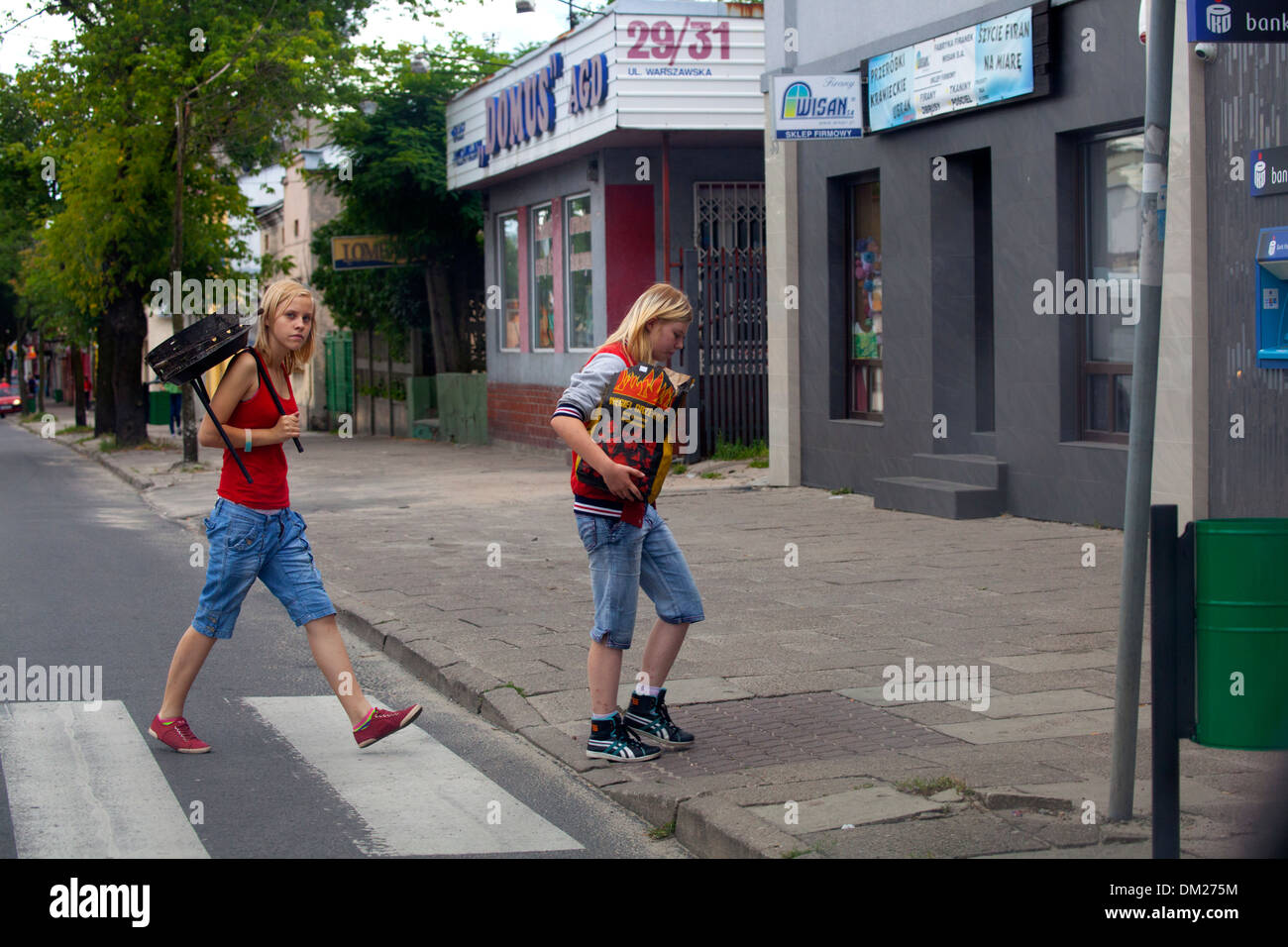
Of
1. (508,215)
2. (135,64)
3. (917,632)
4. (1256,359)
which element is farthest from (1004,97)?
(135,64)

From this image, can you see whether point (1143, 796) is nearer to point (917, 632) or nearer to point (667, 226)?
point (917, 632)

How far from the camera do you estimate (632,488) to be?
543 centimetres

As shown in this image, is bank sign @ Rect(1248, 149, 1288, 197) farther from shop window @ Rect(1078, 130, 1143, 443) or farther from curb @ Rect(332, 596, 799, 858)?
curb @ Rect(332, 596, 799, 858)

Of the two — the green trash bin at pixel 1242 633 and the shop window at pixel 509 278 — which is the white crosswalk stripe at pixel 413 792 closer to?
the green trash bin at pixel 1242 633

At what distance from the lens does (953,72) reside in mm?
12922

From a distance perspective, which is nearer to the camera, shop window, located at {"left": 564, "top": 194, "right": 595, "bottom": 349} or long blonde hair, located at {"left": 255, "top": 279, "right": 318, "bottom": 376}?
long blonde hair, located at {"left": 255, "top": 279, "right": 318, "bottom": 376}

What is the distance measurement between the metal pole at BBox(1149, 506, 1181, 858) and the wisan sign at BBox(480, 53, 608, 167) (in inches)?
598

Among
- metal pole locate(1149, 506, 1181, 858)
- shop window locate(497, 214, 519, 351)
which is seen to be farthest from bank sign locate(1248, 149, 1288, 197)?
shop window locate(497, 214, 519, 351)

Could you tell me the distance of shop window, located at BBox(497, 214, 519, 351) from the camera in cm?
2405

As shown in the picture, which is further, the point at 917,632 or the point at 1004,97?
the point at 1004,97

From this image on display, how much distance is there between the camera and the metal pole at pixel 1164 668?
13.0ft

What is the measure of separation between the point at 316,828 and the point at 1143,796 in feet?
8.90

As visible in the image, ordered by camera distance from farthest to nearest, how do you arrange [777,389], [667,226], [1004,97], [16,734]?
[667,226] → [777,389] → [1004,97] → [16,734]

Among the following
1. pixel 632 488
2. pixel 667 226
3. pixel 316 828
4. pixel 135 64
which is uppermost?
pixel 135 64
